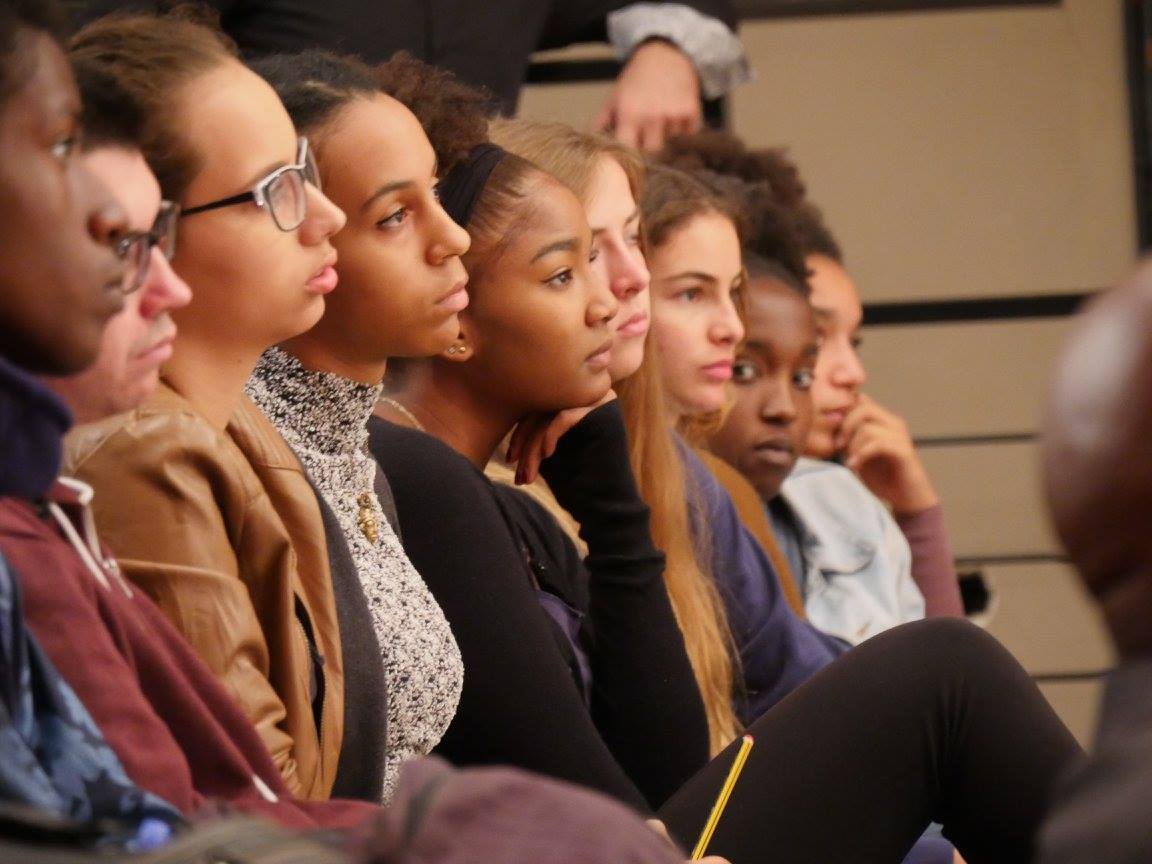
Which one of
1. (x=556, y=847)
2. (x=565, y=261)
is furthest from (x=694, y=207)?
(x=556, y=847)

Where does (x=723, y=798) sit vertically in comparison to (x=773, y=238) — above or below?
below

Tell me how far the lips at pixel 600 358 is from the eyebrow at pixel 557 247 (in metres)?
0.11

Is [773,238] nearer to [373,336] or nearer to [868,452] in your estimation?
[868,452]

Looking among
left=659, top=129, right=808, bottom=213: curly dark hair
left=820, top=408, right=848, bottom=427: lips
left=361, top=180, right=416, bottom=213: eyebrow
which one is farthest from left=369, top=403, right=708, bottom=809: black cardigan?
left=820, top=408, right=848, bottom=427: lips

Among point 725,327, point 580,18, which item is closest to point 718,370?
point 725,327

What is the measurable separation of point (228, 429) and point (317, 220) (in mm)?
198

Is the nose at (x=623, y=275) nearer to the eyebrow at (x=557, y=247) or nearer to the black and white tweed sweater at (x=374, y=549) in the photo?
the eyebrow at (x=557, y=247)

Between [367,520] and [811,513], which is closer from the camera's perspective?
[367,520]

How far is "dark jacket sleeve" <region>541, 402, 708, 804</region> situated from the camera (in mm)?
2166

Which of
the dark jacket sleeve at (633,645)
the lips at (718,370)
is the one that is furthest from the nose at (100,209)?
the lips at (718,370)

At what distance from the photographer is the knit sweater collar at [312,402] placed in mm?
1788

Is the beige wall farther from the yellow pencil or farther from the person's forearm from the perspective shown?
the yellow pencil

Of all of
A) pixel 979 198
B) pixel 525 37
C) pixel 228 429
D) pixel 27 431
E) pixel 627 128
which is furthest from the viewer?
pixel 979 198

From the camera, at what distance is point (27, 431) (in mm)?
1128
